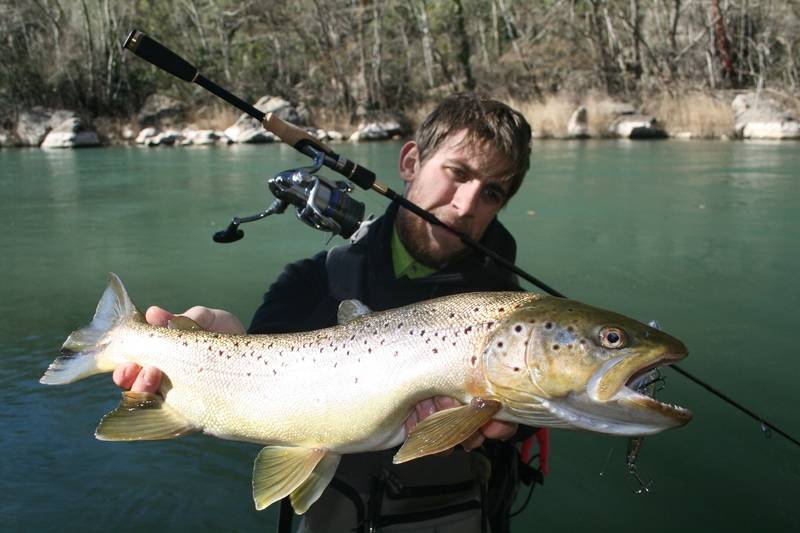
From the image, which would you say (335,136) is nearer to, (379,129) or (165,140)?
(379,129)

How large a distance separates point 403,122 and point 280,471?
32.9 metres

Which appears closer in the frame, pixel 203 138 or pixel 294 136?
pixel 294 136

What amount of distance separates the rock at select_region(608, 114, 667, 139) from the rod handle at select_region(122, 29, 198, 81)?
26315mm

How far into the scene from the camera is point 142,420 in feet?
8.63

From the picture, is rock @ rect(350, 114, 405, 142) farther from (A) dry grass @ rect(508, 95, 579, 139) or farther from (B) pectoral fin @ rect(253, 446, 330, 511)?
(B) pectoral fin @ rect(253, 446, 330, 511)

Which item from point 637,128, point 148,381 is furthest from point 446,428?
point 637,128

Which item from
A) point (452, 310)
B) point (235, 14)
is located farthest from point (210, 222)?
point (235, 14)

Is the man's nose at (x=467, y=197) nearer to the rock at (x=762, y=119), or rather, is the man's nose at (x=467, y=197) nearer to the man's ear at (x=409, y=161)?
the man's ear at (x=409, y=161)

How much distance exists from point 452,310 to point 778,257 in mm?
7092

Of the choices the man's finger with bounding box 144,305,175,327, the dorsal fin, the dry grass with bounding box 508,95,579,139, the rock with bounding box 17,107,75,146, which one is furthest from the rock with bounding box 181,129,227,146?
the dorsal fin

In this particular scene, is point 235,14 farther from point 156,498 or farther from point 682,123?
point 156,498

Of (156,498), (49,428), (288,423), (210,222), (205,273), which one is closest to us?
(288,423)

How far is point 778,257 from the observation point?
8125 mm

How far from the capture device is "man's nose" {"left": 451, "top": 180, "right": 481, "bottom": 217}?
3.32m
